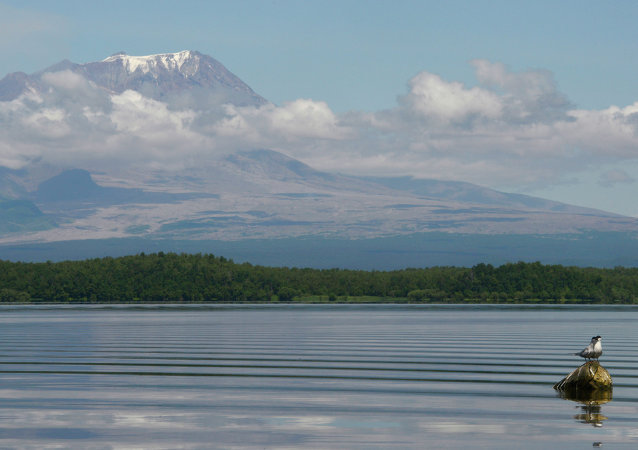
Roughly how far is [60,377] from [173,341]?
2937 cm

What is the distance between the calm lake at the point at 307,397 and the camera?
29.2m

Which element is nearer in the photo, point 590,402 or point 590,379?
point 590,402

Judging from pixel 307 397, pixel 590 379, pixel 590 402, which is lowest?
pixel 307 397

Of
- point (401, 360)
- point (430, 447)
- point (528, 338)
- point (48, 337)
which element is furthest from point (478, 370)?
point (48, 337)

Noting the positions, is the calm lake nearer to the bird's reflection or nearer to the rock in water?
the bird's reflection

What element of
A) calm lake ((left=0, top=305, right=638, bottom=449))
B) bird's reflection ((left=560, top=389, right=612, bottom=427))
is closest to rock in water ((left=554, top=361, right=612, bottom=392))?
bird's reflection ((left=560, top=389, right=612, bottom=427))

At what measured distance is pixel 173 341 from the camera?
74562mm

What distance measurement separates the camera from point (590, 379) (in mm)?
38156

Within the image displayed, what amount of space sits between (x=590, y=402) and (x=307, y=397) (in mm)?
9737

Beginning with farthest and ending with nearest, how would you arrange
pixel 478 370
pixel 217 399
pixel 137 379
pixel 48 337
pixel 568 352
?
pixel 48 337 → pixel 568 352 → pixel 478 370 → pixel 137 379 → pixel 217 399

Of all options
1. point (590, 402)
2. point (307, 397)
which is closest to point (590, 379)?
point (590, 402)

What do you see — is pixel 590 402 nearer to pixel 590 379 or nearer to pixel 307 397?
pixel 590 379

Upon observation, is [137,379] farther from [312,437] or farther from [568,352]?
[568,352]

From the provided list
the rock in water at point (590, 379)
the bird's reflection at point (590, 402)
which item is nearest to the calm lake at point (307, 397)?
the bird's reflection at point (590, 402)
